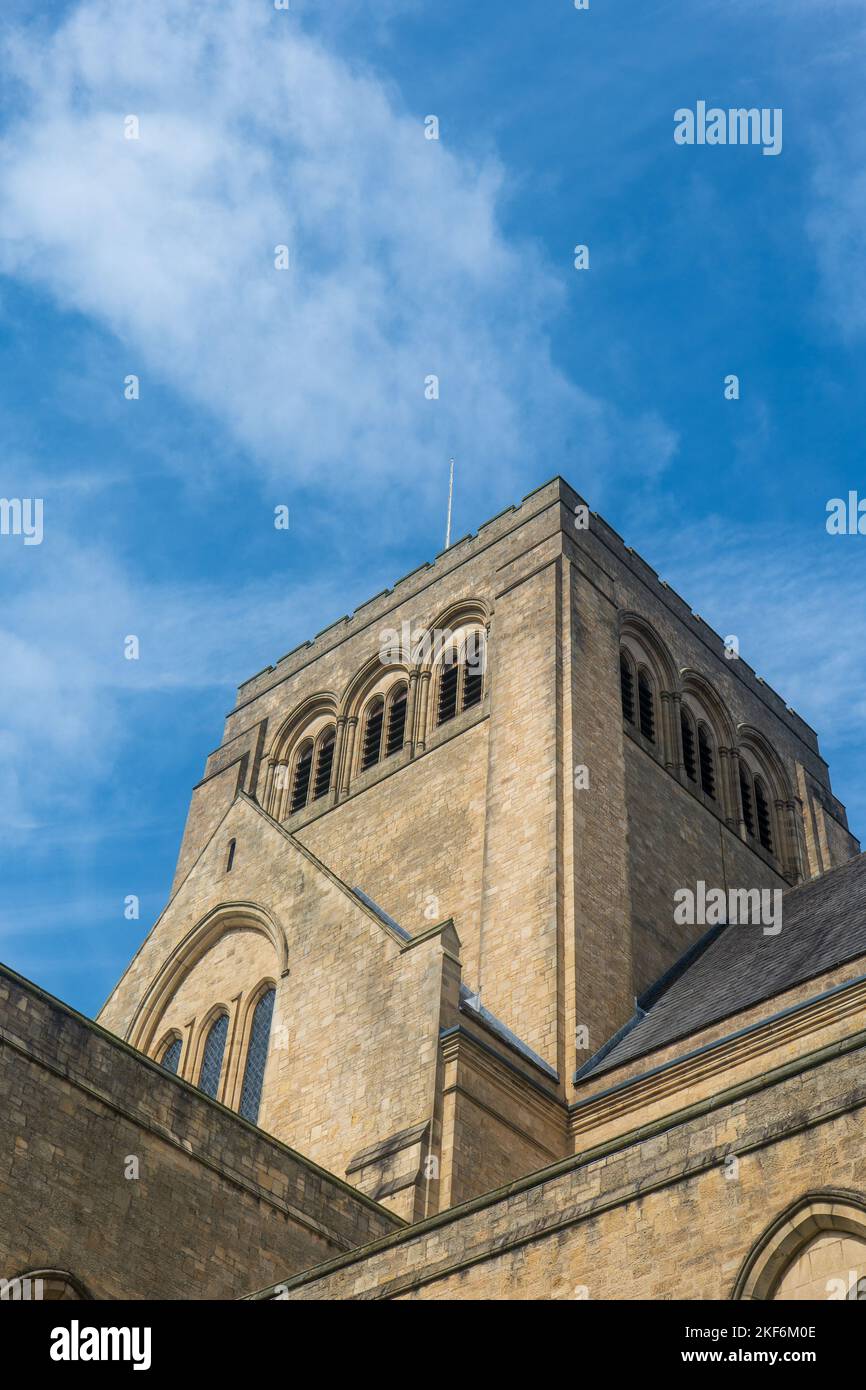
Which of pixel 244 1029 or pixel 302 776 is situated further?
pixel 302 776

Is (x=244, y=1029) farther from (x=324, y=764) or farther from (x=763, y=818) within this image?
(x=763, y=818)

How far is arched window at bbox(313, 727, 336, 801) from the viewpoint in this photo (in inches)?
1302

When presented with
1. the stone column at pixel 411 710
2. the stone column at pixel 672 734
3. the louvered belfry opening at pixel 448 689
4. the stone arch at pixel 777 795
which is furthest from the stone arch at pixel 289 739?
the stone arch at pixel 777 795

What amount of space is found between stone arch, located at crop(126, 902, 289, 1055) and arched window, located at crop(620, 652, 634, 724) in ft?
28.0

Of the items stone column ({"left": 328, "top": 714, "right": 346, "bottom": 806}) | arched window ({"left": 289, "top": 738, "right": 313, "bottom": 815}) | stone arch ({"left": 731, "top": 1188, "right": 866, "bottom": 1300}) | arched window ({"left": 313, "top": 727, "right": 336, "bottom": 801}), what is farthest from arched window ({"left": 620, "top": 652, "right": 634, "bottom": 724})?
stone arch ({"left": 731, "top": 1188, "right": 866, "bottom": 1300})

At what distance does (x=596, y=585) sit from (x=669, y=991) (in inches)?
345

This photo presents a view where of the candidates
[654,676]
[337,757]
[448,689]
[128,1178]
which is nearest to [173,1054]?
[337,757]

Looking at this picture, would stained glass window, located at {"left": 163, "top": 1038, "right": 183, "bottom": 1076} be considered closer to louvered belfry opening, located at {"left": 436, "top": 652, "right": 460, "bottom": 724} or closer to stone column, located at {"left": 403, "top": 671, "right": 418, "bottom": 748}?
stone column, located at {"left": 403, "top": 671, "right": 418, "bottom": 748}

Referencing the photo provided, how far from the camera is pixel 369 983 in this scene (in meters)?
22.6

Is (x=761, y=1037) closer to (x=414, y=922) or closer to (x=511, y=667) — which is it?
(x=414, y=922)

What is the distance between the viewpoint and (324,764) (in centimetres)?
3372

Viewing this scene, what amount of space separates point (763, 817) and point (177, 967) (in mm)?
13259
